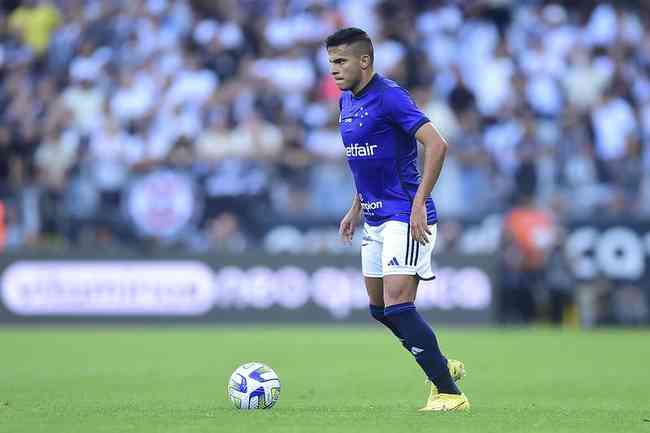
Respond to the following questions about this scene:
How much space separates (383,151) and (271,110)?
1182 centimetres

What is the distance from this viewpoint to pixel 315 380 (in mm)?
11062

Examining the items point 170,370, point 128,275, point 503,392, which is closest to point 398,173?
point 503,392

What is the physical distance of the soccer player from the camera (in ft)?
26.3

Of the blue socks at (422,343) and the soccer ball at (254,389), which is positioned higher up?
the blue socks at (422,343)

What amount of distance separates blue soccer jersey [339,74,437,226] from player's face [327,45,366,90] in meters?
0.14

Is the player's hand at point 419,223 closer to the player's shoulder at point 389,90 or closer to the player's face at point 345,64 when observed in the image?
the player's shoulder at point 389,90

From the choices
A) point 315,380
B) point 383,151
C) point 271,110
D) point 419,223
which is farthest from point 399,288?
point 271,110

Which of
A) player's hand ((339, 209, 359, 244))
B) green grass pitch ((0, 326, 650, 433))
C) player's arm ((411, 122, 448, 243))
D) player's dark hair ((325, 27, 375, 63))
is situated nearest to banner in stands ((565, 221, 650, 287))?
green grass pitch ((0, 326, 650, 433))

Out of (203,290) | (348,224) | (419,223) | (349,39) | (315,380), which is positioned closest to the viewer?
(419,223)

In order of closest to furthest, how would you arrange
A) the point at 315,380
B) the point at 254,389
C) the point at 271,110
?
the point at 254,389 < the point at 315,380 < the point at 271,110

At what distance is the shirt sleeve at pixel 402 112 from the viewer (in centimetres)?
799

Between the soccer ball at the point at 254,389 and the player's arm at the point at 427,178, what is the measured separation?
1.43m

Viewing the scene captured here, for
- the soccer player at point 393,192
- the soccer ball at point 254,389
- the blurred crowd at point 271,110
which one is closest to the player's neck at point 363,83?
the soccer player at point 393,192

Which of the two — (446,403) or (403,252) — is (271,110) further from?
(446,403)
